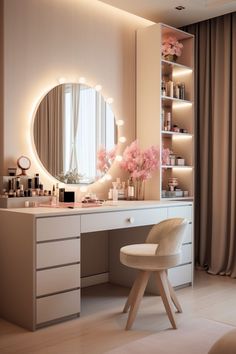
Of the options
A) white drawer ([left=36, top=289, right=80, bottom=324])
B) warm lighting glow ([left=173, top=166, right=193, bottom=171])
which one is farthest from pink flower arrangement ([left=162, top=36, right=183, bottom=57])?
white drawer ([left=36, top=289, right=80, bottom=324])

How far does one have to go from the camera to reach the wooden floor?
2.52 meters

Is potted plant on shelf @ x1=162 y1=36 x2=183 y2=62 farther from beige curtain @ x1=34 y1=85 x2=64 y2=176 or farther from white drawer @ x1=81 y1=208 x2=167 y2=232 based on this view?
white drawer @ x1=81 y1=208 x2=167 y2=232

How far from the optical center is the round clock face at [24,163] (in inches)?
128

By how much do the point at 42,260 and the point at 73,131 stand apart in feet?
4.32

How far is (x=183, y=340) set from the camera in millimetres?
2607

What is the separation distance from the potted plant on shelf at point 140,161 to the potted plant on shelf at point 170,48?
97cm

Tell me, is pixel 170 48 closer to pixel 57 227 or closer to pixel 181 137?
pixel 181 137

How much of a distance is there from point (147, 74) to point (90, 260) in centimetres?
184

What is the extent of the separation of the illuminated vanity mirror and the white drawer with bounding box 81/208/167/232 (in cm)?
66

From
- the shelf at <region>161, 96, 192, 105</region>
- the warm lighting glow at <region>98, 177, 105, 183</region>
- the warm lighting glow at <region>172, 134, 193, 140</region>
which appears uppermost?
the shelf at <region>161, 96, 192, 105</region>

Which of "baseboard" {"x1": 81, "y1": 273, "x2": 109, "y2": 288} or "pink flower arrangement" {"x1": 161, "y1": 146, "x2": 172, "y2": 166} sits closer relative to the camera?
"baseboard" {"x1": 81, "y1": 273, "x2": 109, "y2": 288}

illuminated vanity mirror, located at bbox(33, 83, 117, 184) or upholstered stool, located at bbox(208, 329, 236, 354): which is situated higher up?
illuminated vanity mirror, located at bbox(33, 83, 117, 184)

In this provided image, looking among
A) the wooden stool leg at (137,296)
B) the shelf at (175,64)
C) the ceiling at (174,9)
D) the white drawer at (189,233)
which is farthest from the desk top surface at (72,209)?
the ceiling at (174,9)

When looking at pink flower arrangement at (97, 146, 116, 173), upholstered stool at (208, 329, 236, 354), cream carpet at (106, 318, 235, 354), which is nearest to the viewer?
upholstered stool at (208, 329, 236, 354)
